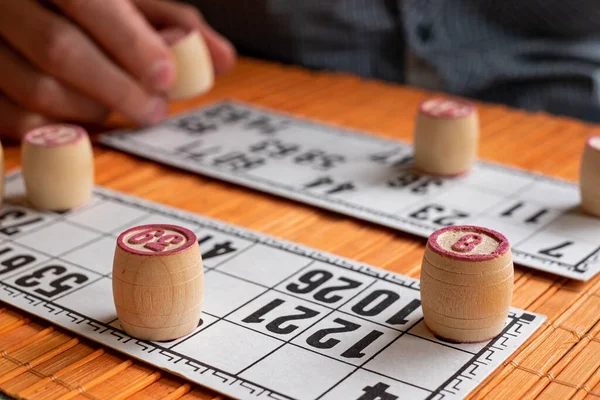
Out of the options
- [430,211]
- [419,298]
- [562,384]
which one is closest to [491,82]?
[430,211]

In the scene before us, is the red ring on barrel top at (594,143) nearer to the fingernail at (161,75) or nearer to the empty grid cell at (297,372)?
the empty grid cell at (297,372)

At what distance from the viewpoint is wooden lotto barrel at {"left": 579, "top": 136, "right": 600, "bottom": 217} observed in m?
1.02

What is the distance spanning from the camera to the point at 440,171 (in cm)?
115

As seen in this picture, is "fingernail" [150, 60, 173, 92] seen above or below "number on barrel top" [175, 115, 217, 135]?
above

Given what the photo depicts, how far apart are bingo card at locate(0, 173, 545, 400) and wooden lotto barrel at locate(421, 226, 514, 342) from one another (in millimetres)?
19

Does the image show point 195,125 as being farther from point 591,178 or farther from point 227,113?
point 591,178

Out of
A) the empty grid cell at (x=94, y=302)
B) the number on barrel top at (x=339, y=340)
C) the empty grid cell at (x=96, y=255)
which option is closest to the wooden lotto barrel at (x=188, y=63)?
the empty grid cell at (x=96, y=255)

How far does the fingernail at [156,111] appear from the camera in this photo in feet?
4.32

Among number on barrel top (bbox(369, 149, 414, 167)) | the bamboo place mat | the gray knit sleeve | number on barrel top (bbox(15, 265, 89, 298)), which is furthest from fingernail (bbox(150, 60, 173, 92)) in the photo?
the gray knit sleeve

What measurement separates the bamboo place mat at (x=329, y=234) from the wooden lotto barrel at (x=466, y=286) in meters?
0.04

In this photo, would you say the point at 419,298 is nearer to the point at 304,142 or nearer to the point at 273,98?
the point at 304,142

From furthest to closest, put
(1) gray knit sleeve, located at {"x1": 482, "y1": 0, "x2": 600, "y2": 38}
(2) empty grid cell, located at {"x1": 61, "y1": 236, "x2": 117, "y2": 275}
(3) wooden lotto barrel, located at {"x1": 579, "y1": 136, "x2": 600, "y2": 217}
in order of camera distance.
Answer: (1) gray knit sleeve, located at {"x1": 482, "y1": 0, "x2": 600, "y2": 38}
(3) wooden lotto barrel, located at {"x1": 579, "y1": 136, "x2": 600, "y2": 217}
(2) empty grid cell, located at {"x1": 61, "y1": 236, "x2": 117, "y2": 275}

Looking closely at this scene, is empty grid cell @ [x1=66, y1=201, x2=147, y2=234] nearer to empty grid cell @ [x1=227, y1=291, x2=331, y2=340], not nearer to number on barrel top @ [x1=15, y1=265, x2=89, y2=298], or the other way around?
number on barrel top @ [x1=15, y1=265, x2=89, y2=298]

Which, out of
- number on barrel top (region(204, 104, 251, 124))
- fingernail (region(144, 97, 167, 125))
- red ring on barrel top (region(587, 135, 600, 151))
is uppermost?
red ring on barrel top (region(587, 135, 600, 151))
